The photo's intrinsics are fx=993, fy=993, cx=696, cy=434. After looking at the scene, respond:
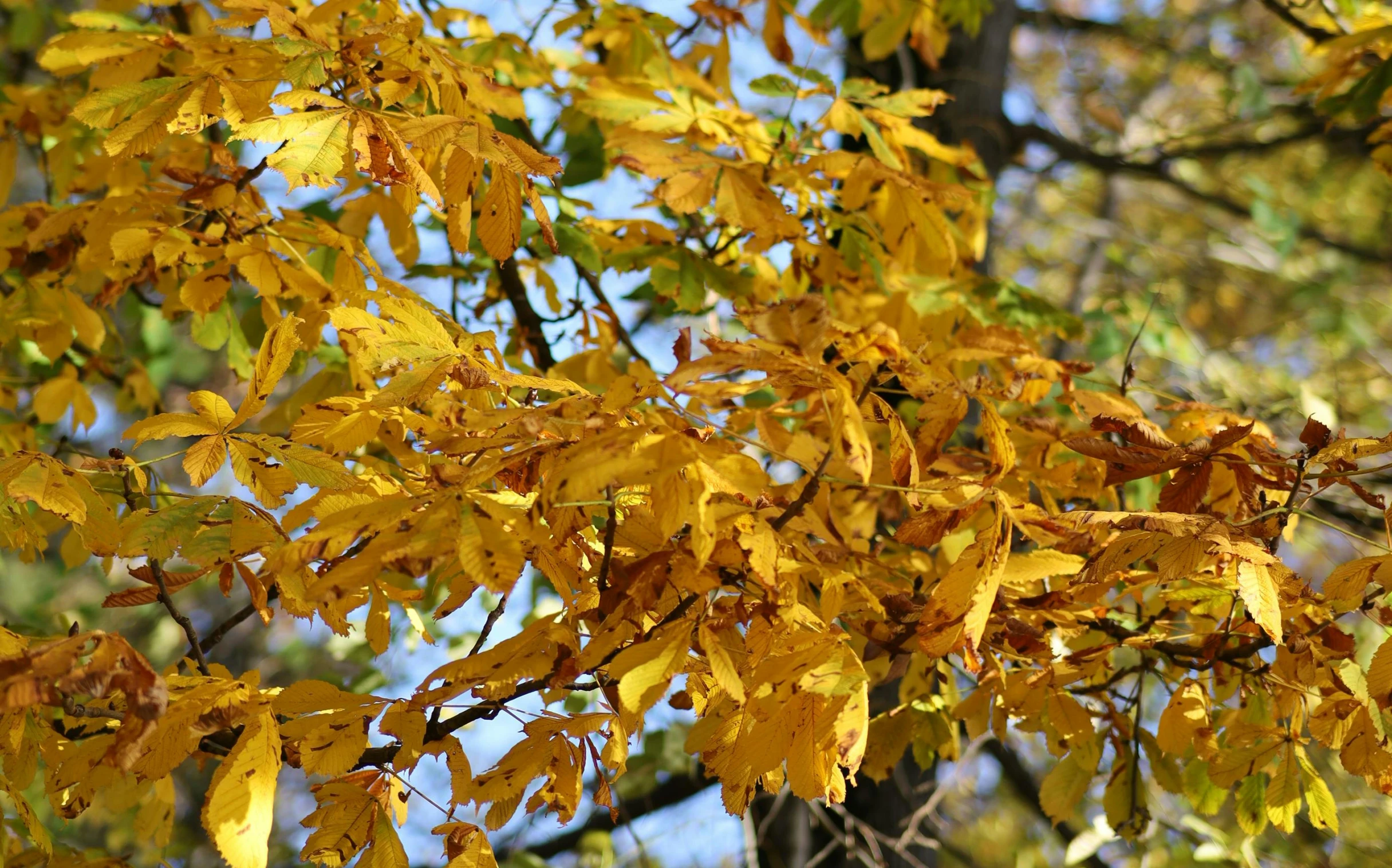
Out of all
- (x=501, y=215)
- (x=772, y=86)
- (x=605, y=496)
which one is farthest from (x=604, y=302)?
(x=605, y=496)

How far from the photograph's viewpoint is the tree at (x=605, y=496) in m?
0.93

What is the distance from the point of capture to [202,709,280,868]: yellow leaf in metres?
0.88

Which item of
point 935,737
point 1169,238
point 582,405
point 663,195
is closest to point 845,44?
point 663,195

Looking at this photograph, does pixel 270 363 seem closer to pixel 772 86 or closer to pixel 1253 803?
pixel 772 86

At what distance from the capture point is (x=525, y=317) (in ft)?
6.99

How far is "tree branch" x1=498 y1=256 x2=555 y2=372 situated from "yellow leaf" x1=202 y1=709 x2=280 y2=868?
122cm

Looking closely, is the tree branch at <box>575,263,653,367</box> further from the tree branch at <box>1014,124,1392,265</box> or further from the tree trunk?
the tree branch at <box>1014,124,1392,265</box>

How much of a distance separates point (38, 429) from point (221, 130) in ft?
2.89

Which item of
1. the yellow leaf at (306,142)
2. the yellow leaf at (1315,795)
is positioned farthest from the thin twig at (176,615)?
the yellow leaf at (1315,795)

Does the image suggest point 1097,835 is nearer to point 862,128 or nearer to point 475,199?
point 862,128

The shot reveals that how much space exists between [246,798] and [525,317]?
1.36 m

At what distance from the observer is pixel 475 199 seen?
179 centimetres

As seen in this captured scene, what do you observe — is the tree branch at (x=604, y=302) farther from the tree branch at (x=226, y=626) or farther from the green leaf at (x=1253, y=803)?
the green leaf at (x=1253, y=803)

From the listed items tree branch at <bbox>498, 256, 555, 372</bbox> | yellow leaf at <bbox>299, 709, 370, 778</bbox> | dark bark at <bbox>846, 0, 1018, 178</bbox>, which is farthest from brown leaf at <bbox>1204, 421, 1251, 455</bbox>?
dark bark at <bbox>846, 0, 1018, 178</bbox>
